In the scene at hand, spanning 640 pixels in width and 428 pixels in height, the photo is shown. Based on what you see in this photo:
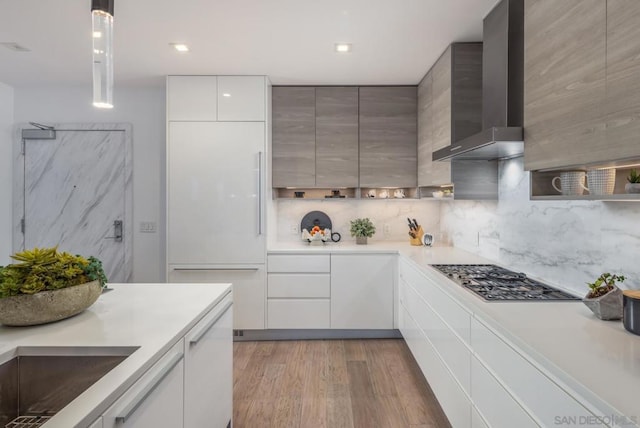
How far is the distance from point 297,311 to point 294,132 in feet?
5.87

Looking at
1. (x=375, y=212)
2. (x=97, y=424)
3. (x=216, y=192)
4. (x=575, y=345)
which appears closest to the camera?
(x=97, y=424)

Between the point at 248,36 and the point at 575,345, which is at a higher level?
the point at 248,36

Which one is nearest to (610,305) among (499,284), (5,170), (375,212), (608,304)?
(608,304)

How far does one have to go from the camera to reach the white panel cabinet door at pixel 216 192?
3.40 meters

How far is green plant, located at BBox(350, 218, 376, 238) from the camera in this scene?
3.75 m

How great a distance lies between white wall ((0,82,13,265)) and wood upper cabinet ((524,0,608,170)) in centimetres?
467

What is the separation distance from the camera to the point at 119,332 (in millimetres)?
1224

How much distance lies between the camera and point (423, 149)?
3.46m

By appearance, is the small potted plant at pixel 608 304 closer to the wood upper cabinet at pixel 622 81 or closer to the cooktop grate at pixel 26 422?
the wood upper cabinet at pixel 622 81

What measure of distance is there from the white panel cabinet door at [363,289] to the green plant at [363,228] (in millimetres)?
378

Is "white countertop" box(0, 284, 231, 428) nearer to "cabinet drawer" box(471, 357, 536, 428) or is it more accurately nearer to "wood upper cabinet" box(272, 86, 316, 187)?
"cabinet drawer" box(471, 357, 536, 428)

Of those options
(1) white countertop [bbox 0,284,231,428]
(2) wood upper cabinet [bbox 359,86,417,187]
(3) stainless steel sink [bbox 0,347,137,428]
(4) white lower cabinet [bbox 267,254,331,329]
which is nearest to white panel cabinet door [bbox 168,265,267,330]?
(4) white lower cabinet [bbox 267,254,331,329]

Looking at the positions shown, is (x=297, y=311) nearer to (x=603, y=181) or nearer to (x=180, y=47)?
(x=180, y=47)

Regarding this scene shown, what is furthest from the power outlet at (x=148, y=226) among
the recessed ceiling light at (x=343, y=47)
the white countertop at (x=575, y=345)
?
the white countertop at (x=575, y=345)
